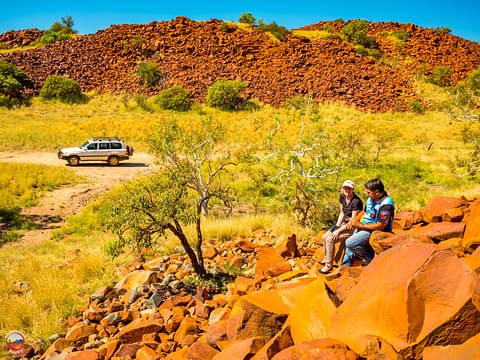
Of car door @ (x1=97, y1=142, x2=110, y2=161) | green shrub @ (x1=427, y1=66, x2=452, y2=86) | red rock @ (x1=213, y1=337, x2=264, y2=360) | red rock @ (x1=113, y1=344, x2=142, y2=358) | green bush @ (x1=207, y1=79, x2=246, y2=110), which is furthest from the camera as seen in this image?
green shrub @ (x1=427, y1=66, x2=452, y2=86)

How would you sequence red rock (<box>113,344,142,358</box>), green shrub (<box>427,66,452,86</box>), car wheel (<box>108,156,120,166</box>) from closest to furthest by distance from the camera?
red rock (<box>113,344,142,358</box>) < car wheel (<box>108,156,120,166</box>) < green shrub (<box>427,66,452,86</box>)

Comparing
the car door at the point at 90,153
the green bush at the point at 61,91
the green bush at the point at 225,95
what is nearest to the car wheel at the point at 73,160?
the car door at the point at 90,153

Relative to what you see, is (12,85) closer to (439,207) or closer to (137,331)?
(137,331)

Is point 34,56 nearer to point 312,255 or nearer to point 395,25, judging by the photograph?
point 312,255

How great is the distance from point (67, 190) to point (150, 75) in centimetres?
3043

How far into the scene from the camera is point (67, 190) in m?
13.2

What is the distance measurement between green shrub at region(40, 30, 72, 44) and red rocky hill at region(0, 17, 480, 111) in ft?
10.3

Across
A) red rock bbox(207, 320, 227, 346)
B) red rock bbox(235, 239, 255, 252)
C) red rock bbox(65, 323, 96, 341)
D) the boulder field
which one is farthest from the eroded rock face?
red rock bbox(235, 239, 255, 252)

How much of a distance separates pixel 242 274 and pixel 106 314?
2.27 metres

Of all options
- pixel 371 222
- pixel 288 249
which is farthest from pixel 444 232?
pixel 288 249

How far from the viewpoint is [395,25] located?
193ft

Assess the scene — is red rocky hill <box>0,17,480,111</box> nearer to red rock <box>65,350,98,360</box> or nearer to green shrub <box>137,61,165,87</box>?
green shrub <box>137,61,165,87</box>

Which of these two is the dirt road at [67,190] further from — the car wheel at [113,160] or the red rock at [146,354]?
the red rock at [146,354]

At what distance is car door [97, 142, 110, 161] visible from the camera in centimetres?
1797
